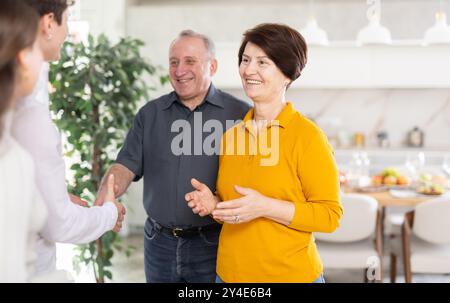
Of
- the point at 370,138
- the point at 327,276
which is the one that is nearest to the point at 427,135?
the point at 370,138

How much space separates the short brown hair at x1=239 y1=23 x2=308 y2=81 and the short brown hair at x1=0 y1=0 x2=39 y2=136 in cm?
78

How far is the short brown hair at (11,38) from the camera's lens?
0.87 metres

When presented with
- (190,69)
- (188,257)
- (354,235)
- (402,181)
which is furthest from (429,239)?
(190,69)

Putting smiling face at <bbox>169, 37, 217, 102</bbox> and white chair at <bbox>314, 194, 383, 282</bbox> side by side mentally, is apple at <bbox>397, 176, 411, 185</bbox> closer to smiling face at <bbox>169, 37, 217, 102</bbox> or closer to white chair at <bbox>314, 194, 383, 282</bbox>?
white chair at <bbox>314, 194, 383, 282</bbox>

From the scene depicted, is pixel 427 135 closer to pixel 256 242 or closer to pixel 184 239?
pixel 184 239

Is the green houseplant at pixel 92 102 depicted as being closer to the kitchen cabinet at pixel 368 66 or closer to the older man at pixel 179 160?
the older man at pixel 179 160

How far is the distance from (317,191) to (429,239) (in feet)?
6.77

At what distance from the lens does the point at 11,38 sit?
0.87m

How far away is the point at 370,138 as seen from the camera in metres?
5.63

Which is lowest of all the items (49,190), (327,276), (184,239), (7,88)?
(327,276)

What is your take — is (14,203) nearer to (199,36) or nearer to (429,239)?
(199,36)

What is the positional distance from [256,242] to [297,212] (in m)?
0.16

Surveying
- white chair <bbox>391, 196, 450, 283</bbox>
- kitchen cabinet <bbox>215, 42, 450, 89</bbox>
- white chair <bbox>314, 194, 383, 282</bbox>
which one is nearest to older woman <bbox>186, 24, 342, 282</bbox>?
white chair <bbox>314, 194, 383, 282</bbox>

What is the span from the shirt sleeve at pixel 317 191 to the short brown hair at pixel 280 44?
23 cm
